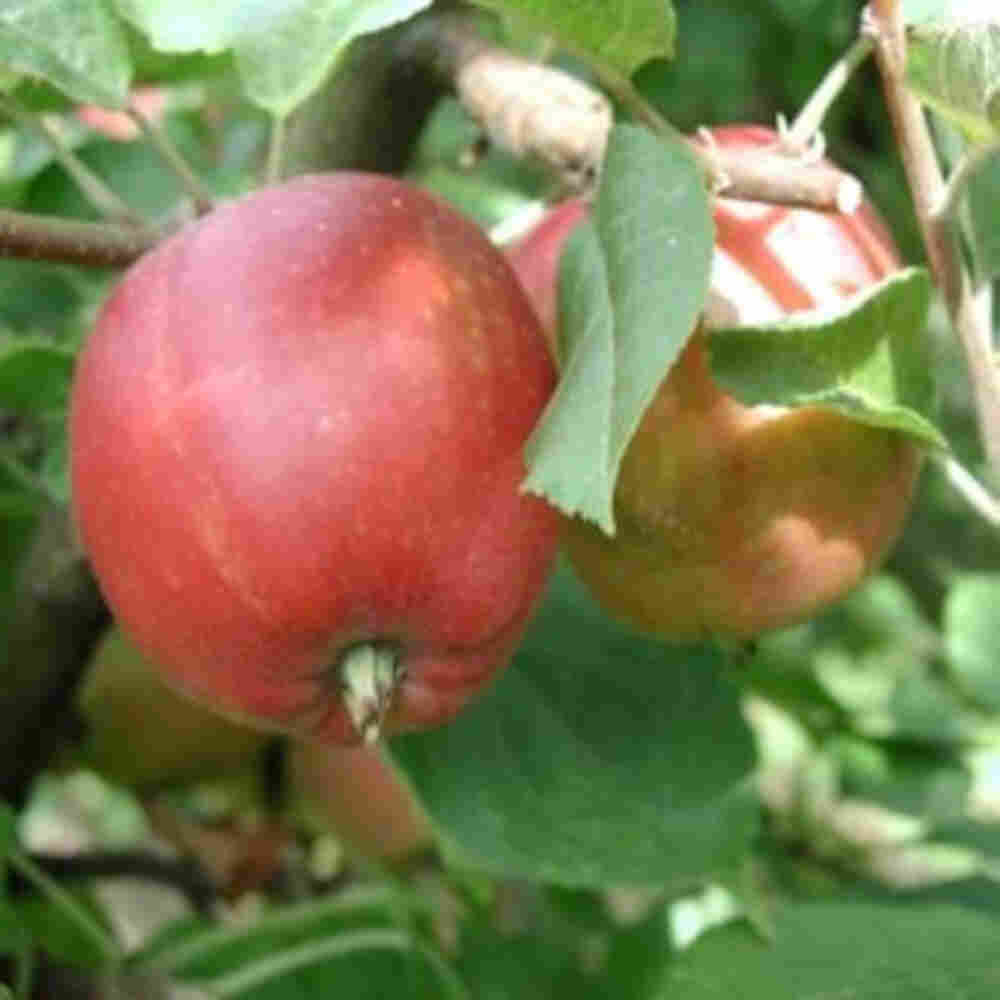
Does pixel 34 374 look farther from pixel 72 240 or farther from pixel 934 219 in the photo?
pixel 934 219

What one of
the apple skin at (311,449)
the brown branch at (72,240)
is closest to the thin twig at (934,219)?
the apple skin at (311,449)

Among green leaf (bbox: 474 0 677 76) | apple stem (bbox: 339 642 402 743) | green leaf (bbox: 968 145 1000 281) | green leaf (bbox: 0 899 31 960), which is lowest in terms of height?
green leaf (bbox: 0 899 31 960)

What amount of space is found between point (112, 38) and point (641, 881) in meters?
0.40

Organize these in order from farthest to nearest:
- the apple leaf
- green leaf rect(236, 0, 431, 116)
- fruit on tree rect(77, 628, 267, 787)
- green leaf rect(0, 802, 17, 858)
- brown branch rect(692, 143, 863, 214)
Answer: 1. fruit on tree rect(77, 628, 267, 787)
2. the apple leaf
3. green leaf rect(0, 802, 17, 858)
4. brown branch rect(692, 143, 863, 214)
5. green leaf rect(236, 0, 431, 116)

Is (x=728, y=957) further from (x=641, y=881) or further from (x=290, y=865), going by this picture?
(x=290, y=865)

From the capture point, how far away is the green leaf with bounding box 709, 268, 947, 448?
27.7 inches

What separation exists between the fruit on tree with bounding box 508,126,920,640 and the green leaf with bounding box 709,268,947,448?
34mm

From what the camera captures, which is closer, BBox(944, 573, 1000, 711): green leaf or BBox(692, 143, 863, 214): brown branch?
BBox(692, 143, 863, 214): brown branch

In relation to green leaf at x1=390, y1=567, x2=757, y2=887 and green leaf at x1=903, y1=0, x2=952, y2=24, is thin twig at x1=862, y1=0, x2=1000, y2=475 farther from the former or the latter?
green leaf at x1=390, y1=567, x2=757, y2=887

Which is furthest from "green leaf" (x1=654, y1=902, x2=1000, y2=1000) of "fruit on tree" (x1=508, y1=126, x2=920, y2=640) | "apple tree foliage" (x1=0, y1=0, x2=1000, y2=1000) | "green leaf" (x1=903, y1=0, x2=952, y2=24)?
"green leaf" (x1=903, y1=0, x2=952, y2=24)

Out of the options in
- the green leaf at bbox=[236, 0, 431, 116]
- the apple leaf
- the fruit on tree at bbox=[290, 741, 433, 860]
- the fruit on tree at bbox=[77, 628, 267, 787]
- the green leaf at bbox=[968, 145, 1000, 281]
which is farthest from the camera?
the fruit on tree at bbox=[290, 741, 433, 860]

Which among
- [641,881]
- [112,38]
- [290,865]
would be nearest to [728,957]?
[641,881]

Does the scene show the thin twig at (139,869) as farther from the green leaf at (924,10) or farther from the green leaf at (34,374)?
the green leaf at (924,10)

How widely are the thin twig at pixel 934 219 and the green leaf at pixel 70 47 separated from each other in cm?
21
